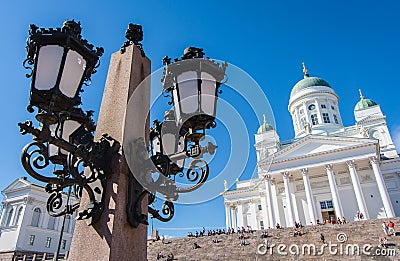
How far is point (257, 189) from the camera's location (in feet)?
153

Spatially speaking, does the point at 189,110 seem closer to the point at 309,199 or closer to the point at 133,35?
the point at 133,35

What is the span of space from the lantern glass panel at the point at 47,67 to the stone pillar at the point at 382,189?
38826mm

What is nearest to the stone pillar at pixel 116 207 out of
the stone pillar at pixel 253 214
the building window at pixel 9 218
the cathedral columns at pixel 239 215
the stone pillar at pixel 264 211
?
the stone pillar at pixel 264 211

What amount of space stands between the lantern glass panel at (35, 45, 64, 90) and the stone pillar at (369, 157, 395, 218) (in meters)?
38.8

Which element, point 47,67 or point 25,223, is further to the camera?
point 25,223

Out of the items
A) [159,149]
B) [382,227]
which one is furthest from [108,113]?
[382,227]

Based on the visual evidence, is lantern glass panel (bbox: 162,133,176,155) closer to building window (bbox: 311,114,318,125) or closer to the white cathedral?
the white cathedral

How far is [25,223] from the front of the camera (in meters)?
42.6

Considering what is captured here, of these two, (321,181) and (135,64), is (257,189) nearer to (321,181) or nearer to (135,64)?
(321,181)

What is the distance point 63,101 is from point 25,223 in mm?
49051

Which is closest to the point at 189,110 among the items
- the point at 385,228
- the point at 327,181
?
the point at 385,228

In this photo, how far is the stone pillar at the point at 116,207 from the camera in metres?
2.62

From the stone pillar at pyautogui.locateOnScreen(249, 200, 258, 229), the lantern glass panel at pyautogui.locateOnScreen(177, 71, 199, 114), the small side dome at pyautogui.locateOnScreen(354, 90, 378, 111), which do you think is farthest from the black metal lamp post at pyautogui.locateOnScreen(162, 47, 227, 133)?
the small side dome at pyautogui.locateOnScreen(354, 90, 378, 111)

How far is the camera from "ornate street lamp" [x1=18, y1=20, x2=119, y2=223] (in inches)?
97.0
